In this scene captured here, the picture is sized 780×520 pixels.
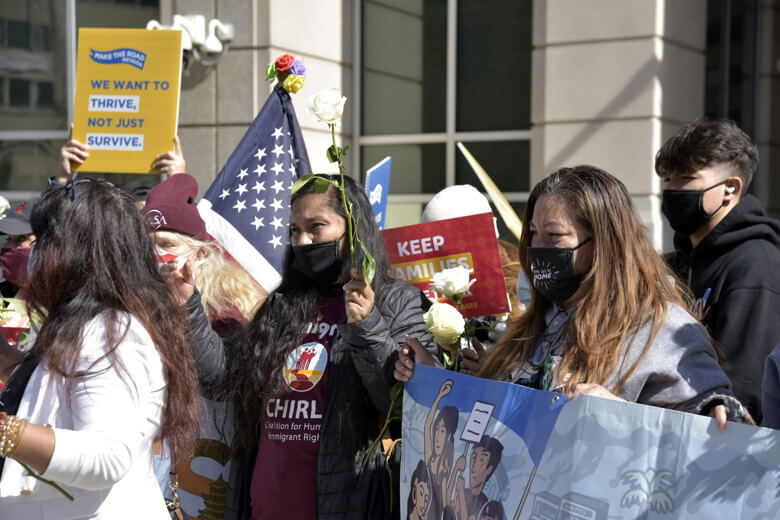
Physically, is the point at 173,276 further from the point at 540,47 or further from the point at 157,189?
the point at 540,47

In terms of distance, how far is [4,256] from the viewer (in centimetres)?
483

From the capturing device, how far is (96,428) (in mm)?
2205

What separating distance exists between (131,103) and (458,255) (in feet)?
7.23

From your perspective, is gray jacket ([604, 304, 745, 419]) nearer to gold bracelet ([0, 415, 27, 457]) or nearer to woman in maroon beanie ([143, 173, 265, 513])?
gold bracelet ([0, 415, 27, 457])

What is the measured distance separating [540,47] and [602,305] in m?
6.67

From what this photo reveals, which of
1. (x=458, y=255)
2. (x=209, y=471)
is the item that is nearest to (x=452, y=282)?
(x=458, y=255)

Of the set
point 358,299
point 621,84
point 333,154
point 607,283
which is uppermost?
point 621,84

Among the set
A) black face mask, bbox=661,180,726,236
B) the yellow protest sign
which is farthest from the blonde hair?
black face mask, bbox=661,180,726,236

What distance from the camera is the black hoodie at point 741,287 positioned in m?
3.06

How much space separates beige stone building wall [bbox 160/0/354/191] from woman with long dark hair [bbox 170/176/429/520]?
527 cm

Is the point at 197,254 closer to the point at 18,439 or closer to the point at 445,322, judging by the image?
the point at 445,322

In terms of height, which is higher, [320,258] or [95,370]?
[320,258]

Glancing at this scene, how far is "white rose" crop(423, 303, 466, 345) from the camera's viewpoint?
287 cm

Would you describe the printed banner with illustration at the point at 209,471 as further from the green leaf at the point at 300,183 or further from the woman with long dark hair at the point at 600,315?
the woman with long dark hair at the point at 600,315
